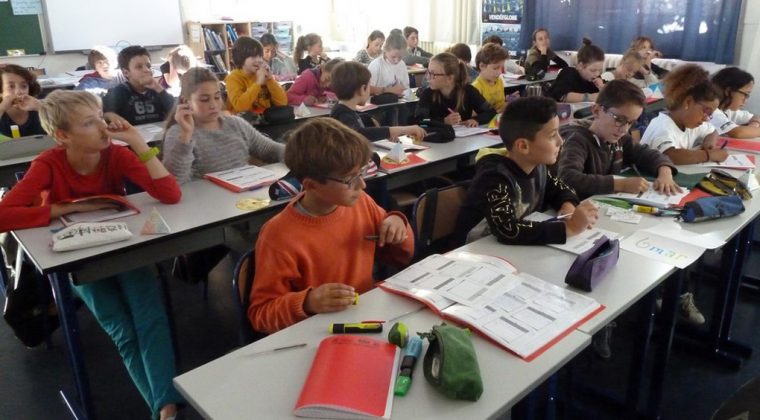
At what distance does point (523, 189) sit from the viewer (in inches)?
79.4

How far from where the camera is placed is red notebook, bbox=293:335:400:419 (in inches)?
39.0

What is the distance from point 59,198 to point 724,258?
2.54 m

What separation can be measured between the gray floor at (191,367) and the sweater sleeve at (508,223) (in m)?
0.74

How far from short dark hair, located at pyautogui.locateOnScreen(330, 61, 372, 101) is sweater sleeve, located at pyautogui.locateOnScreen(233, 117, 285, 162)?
1.89 ft

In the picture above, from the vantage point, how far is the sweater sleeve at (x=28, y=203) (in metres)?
1.94

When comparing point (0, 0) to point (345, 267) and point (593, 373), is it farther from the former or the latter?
point (593, 373)

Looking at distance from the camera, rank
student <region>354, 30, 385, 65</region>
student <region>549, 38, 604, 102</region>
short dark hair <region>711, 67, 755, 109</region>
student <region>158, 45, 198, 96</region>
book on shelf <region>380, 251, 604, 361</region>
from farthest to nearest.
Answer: student <region>354, 30, 385, 65</region>, student <region>158, 45, 198, 96</region>, student <region>549, 38, 604, 102</region>, short dark hair <region>711, 67, 755, 109</region>, book on shelf <region>380, 251, 604, 361</region>

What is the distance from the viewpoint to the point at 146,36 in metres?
7.16

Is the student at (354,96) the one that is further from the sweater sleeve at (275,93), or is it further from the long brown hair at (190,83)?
the sweater sleeve at (275,93)

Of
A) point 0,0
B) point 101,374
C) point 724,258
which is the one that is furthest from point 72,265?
point 0,0

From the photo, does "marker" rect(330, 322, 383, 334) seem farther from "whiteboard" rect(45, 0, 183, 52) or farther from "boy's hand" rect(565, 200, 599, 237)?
"whiteboard" rect(45, 0, 183, 52)

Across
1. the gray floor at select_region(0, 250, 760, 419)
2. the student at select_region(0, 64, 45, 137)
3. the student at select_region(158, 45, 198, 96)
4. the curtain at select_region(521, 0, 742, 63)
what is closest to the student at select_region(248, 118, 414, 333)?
the gray floor at select_region(0, 250, 760, 419)

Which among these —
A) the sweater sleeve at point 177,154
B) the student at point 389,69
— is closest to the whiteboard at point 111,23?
the student at point 389,69

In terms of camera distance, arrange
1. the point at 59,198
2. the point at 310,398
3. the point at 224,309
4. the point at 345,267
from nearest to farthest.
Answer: the point at 310,398 < the point at 345,267 < the point at 59,198 < the point at 224,309
